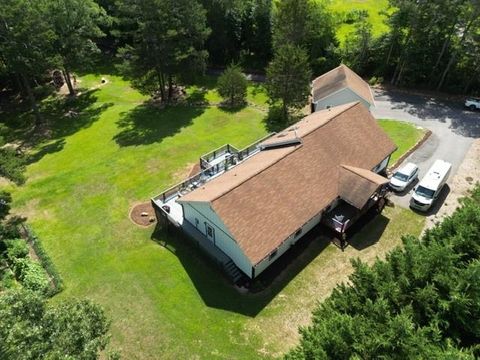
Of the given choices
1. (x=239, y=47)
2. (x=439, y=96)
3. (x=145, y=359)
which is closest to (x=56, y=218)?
(x=145, y=359)

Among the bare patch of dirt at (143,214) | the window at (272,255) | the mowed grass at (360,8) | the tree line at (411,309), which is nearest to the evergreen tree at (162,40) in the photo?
the bare patch of dirt at (143,214)

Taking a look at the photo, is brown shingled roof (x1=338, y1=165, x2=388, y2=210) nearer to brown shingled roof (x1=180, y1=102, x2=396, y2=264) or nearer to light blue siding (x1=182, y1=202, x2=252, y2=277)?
brown shingled roof (x1=180, y1=102, x2=396, y2=264)

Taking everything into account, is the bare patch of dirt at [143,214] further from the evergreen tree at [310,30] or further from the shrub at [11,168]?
the evergreen tree at [310,30]

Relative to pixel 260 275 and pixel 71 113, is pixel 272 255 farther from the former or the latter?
pixel 71 113

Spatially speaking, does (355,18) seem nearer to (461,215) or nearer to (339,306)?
(461,215)

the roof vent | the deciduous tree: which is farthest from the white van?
the deciduous tree
